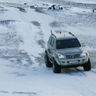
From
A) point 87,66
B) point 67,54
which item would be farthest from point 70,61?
point 87,66

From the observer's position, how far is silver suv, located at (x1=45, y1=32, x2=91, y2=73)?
47.5 ft

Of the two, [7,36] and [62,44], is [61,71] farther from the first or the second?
[7,36]

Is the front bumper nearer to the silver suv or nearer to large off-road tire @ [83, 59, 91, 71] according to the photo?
the silver suv

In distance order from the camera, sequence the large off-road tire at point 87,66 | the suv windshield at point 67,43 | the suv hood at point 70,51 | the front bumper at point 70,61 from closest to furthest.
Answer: the front bumper at point 70,61
the suv hood at point 70,51
the large off-road tire at point 87,66
the suv windshield at point 67,43

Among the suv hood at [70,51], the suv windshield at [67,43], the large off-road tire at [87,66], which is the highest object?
the suv windshield at [67,43]

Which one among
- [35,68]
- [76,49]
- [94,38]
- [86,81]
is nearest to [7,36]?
[94,38]

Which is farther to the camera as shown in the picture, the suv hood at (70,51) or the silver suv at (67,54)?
the suv hood at (70,51)

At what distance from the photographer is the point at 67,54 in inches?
572

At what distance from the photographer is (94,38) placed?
90.5ft

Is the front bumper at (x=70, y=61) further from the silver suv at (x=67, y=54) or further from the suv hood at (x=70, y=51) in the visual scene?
the suv hood at (x=70, y=51)

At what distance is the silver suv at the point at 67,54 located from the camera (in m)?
14.5

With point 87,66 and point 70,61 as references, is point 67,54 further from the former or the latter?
point 87,66

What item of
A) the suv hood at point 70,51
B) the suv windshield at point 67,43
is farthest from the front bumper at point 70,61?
the suv windshield at point 67,43

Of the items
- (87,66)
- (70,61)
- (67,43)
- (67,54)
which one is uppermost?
(67,43)
